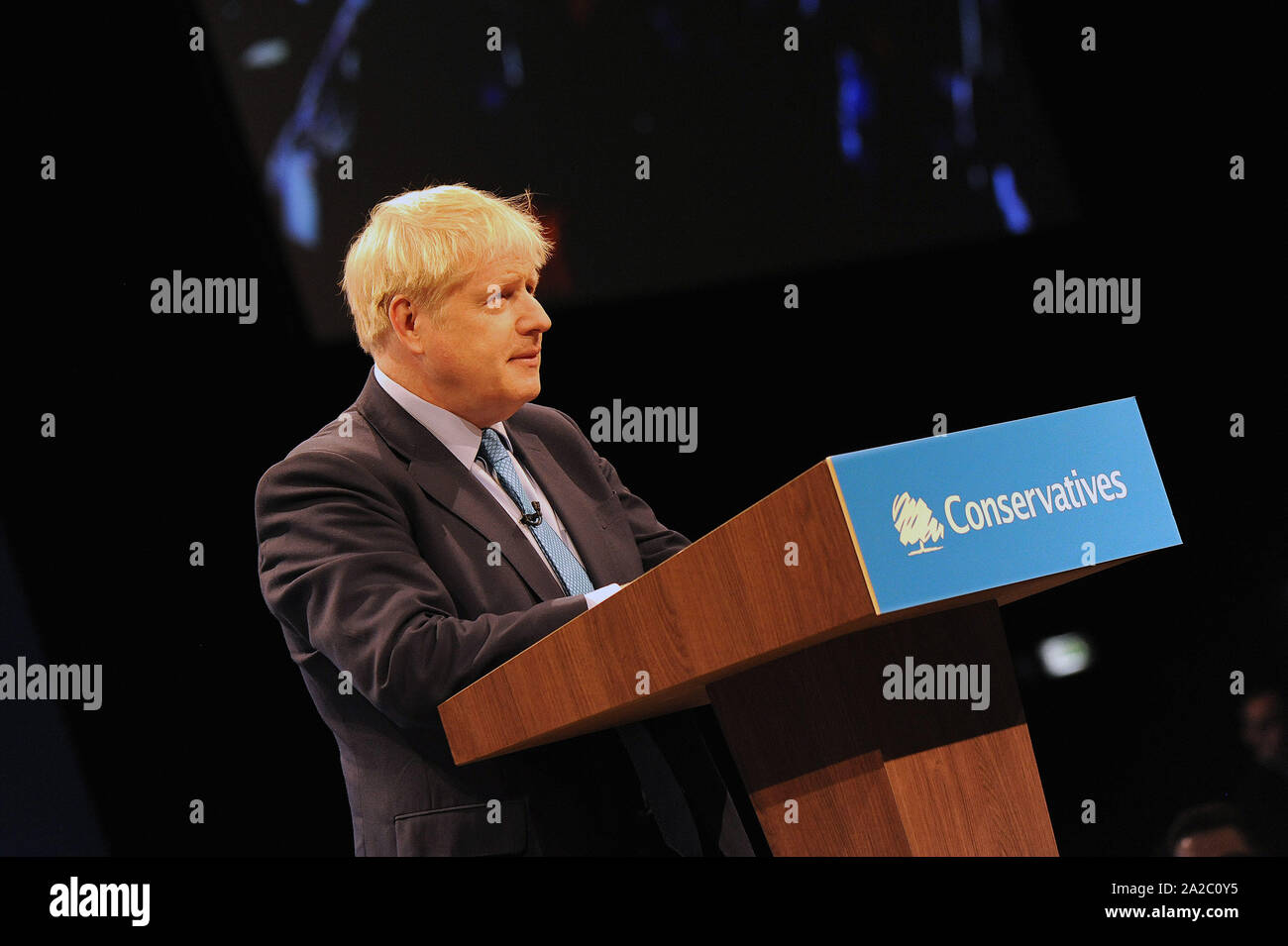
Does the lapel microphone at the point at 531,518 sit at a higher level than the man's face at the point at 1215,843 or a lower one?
higher

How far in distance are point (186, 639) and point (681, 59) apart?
184 cm

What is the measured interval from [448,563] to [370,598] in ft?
0.62

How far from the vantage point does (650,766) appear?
2012 millimetres

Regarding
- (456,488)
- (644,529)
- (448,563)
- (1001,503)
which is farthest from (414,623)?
(1001,503)

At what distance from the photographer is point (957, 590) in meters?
1.35

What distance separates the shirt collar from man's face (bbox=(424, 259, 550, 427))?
0.03 metres

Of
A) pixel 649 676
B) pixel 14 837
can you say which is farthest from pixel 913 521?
pixel 14 837

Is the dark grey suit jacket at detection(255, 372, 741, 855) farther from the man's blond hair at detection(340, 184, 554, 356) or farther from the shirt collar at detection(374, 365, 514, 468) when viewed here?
the man's blond hair at detection(340, 184, 554, 356)

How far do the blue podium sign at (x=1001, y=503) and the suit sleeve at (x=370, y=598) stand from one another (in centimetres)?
60

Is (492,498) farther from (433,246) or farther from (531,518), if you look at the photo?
(433,246)

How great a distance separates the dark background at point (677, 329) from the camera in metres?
3.03

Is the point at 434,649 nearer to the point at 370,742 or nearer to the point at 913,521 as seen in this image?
the point at 370,742

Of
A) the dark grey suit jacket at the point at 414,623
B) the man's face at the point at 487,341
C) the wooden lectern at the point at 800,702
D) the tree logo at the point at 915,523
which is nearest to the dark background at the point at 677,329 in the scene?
the man's face at the point at 487,341

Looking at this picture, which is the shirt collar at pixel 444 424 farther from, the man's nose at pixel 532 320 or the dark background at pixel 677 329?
the dark background at pixel 677 329
